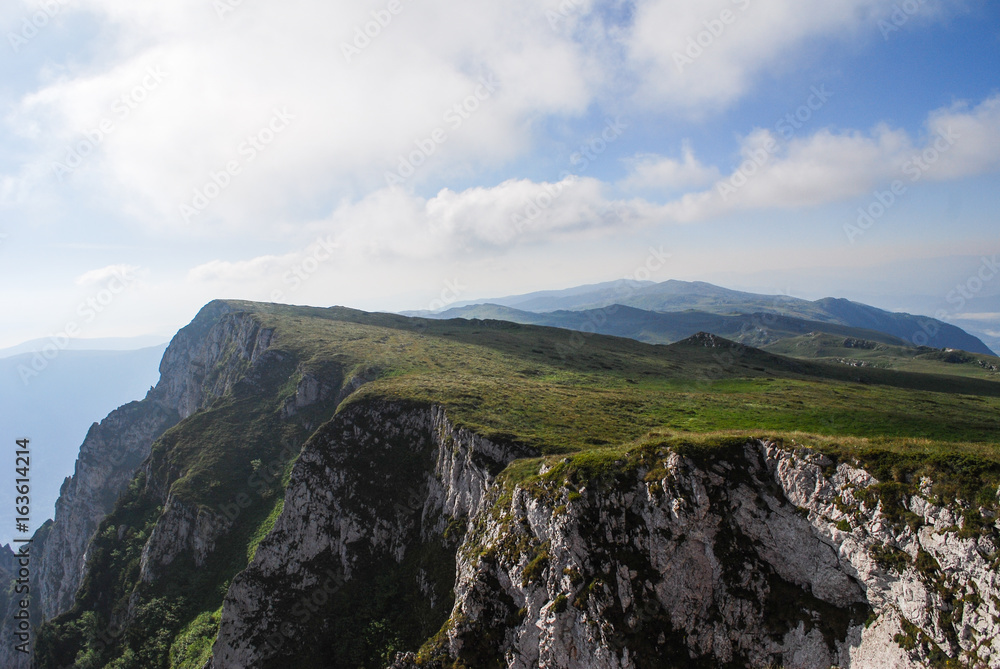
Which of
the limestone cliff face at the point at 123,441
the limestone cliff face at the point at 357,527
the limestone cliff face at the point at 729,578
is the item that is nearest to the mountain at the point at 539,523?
the limestone cliff face at the point at 729,578

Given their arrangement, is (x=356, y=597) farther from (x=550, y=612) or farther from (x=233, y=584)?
(x=550, y=612)

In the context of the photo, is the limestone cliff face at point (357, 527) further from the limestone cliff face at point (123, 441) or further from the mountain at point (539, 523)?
the limestone cliff face at point (123, 441)

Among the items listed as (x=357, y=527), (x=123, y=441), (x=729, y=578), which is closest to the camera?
(x=729, y=578)

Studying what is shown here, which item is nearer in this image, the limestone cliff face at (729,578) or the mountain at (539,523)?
the limestone cliff face at (729,578)

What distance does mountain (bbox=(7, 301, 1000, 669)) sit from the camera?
23312 millimetres

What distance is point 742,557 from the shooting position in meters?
26.8

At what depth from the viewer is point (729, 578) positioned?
26578 mm

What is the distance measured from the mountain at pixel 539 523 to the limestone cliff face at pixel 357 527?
24cm

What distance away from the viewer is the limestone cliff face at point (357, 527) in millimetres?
41531

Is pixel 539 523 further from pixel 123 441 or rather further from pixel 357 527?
pixel 123 441

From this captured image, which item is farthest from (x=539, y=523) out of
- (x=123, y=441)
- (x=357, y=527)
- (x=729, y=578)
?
(x=123, y=441)

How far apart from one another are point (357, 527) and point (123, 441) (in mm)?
126341

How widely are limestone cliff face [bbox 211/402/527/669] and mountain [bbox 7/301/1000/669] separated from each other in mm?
238

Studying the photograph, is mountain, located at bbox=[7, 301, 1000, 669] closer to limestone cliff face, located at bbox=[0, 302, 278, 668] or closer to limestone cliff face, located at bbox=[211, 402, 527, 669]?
limestone cliff face, located at bbox=[211, 402, 527, 669]
